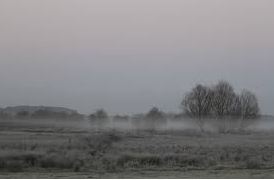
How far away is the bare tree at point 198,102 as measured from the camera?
94.5 meters

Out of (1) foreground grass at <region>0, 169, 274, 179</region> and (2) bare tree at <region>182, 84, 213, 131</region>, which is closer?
(1) foreground grass at <region>0, 169, 274, 179</region>

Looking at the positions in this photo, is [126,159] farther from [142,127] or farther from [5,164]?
[142,127]

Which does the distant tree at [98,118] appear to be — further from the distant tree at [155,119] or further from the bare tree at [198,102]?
the bare tree at [198,102]

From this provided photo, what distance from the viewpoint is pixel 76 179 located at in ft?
47.8

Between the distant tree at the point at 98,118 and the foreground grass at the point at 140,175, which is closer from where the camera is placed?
the foreground grass at the point at 140,175

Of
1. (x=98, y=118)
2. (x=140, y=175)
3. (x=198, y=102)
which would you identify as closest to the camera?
(x=140, y=175)

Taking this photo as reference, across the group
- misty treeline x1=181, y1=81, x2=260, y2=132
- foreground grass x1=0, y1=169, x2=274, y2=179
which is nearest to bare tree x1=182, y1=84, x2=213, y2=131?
misty treeline x1=181, y1=81, x2=260, y2=132

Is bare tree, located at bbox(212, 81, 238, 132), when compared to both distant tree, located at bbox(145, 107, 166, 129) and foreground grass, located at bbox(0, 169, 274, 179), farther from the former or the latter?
foreground grass, located at bbox(0, 169, 274, 179)

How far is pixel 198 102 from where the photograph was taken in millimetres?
95562

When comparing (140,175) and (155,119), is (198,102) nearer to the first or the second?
(155,119)

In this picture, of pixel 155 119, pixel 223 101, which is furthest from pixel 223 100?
pixel 155 119

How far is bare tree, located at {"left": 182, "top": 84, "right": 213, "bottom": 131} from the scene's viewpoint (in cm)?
9450

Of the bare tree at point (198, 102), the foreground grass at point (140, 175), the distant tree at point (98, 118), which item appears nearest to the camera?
the foreground grass at point (140, 175)

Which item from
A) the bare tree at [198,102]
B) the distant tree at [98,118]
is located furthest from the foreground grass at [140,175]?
the bare tree at [198,102]
